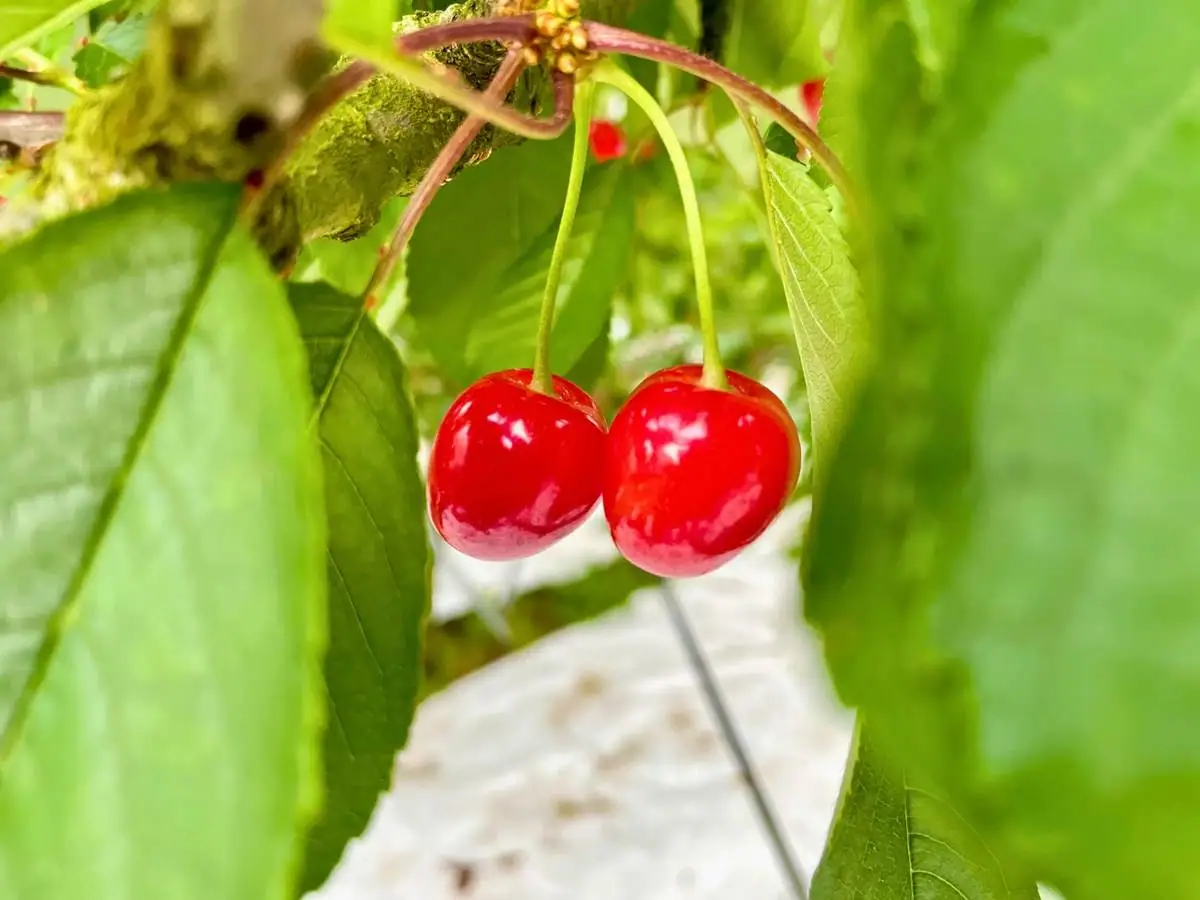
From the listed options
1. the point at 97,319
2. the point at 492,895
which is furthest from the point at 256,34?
the point at 492,895

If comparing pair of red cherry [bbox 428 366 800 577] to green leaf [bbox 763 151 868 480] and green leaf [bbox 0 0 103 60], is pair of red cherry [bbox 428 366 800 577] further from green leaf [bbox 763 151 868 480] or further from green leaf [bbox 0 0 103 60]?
green leaf [bbox 0 0 103 60]

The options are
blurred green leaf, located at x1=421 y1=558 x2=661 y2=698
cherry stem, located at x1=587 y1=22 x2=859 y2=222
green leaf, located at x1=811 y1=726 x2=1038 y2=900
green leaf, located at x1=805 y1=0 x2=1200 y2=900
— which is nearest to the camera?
green leaf, located at x1=805 y1=0 x2=1200 y2=900

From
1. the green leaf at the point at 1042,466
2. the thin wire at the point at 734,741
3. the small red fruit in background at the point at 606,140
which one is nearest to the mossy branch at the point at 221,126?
the green leaf at the point at 1042,466

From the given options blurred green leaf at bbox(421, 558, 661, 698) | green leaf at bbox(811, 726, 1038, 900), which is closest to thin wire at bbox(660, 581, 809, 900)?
blurred green leaf at bbox(421, 558, 661, 698)

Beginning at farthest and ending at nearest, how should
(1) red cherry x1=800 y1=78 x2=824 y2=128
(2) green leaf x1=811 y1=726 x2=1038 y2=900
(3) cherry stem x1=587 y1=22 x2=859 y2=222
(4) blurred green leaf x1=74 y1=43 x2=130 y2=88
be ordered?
1. (1) red cherry x1=800 y1=78 x2=824 y2=128
2. (4) blurred green leaf x1=74 y1=43 x2=130 y2=88
3. (2) green leaf x1=811 y1=726 x2=1038 y2=900
4. (3) cherry stem x1=587 y1=22 x2=859 y2=222

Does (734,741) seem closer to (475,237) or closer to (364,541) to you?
(475,237)

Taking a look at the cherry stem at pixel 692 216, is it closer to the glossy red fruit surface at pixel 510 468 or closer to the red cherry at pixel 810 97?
the glossy red fruit surface at pixel 510 468

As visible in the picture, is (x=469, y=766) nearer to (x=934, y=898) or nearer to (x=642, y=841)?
(x=642, y=841)
